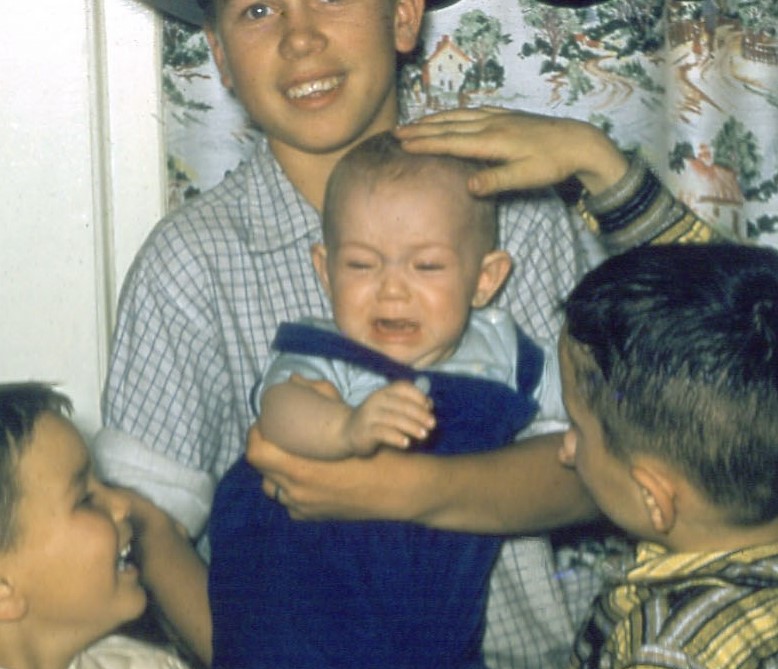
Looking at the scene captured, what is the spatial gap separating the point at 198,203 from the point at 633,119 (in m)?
0.72

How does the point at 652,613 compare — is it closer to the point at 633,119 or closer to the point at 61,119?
the point at 633,119

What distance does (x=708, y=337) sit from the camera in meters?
1.23

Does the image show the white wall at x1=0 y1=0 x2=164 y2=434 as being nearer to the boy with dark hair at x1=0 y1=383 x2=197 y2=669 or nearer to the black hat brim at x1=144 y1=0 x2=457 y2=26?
the black hat brim at x1=144 y1=0 x2=457 y2=26

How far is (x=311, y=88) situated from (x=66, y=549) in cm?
63

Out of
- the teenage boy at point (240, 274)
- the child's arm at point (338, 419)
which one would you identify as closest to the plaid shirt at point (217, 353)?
the teenage boy at point (240, 274)

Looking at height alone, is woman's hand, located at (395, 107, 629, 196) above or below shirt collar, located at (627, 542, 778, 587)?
above

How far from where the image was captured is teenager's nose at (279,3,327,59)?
5.25 feet

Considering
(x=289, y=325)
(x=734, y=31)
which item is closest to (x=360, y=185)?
(x=289, y=325)

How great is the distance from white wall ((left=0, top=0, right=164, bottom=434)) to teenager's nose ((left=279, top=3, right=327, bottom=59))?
1.63 feet

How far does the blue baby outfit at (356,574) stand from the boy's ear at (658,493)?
0.85ft

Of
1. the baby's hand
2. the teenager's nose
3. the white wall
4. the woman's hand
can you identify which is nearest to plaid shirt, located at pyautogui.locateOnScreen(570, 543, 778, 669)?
the baby's hand

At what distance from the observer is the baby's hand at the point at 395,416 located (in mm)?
1274

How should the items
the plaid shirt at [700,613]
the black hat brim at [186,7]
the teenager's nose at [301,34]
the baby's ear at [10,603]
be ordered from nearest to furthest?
the plaid shirt at [700,613], the baby's ear at [10,603], the teenager's nose at [301,34], the black hat brim at [186,7]

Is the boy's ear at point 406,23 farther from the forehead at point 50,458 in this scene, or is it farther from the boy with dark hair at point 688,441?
the forehead at point 50,458
